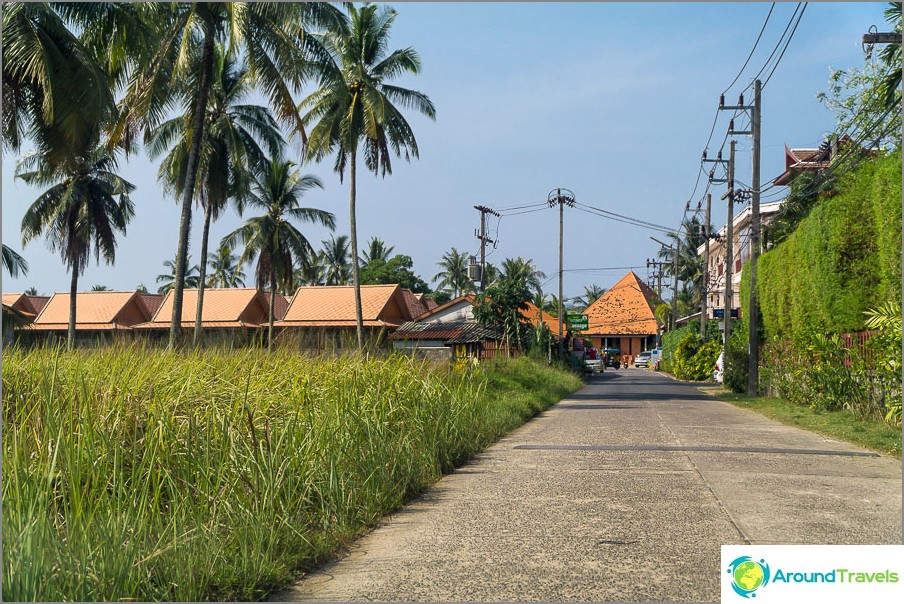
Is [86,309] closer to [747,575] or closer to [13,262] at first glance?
[13,262]

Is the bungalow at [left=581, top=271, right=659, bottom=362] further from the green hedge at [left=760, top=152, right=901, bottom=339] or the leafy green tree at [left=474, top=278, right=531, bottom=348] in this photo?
the green hedge at [left=760, top=152, right=901, bottom=339]

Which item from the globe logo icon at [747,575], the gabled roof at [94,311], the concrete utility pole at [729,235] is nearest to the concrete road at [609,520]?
the globe logo icon at [747,575]

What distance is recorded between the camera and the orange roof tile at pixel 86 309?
160 ft

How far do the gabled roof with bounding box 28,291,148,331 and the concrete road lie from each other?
41.6 m

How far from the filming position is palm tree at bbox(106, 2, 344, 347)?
18438 mm

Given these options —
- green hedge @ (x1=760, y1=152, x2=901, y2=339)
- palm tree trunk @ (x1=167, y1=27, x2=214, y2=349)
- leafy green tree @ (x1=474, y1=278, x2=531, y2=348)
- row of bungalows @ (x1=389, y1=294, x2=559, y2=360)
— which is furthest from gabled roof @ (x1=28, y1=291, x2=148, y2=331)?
green hedge @ (x1=760, y1=152, x2=901, y2=339)

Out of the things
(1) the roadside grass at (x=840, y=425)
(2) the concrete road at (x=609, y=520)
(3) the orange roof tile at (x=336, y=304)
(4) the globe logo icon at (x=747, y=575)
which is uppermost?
(3) the orange roof tile at (x=336, y=304)

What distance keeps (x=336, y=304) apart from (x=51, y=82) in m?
32.0

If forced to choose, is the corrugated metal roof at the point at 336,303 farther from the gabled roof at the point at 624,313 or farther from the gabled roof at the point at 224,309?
the gabled roof at the point at 624,313

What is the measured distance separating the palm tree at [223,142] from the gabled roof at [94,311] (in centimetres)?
1982

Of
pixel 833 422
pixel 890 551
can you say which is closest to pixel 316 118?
pixel 833 422

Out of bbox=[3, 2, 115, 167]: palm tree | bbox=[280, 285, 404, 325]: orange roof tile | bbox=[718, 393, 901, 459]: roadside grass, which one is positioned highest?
bbox=[3, 2, 115, 167]: palm tree

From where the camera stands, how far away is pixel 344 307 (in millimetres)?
45969

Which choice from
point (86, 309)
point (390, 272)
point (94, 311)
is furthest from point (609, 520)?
point (390, 272)
